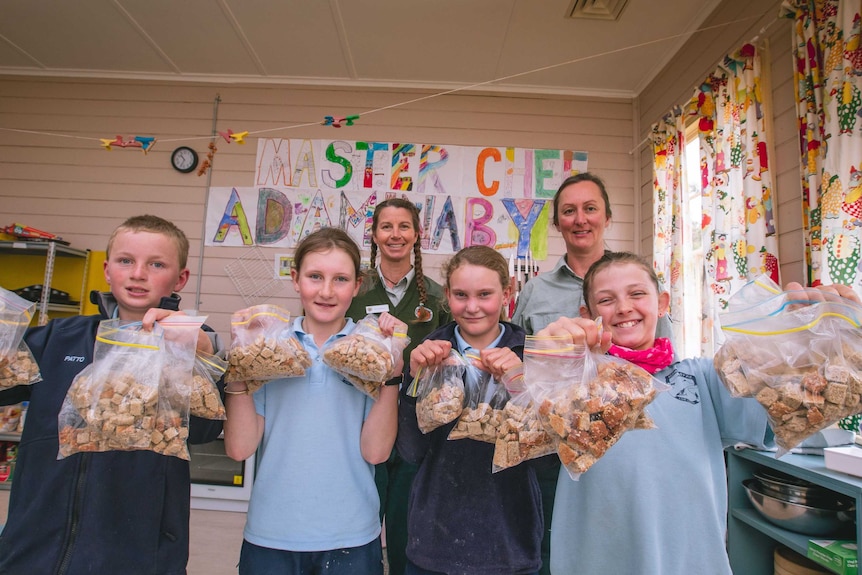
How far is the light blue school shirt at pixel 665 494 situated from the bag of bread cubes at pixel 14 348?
1.17 m

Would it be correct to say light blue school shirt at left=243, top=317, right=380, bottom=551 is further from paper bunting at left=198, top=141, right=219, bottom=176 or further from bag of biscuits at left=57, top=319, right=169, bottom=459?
paper bunting at left=198, top=141, right=219, bottom=176

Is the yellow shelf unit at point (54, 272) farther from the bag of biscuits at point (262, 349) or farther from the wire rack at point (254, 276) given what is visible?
the bag of biscuits at point (262, 349)

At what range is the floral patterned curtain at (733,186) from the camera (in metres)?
2.23

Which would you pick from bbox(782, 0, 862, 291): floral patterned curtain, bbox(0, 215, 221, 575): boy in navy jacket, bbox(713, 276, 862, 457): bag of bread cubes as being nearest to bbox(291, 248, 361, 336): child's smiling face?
bbox(0, 215, 221, 575): boy in navy jacket

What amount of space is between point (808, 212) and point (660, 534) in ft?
5.25

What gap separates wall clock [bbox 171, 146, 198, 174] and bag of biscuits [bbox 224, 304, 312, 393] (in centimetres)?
306

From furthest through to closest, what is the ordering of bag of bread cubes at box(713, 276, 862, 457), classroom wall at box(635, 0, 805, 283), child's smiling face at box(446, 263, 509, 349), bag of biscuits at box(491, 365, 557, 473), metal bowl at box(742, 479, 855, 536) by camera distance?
classroom wall at box(635, 0, 805, 283) → metal bowl at box(742, 479, 855, 536) → child's smiling face at box(446, 263, 509, 349) → bag of biscuits at box(491, 365, 557, 473) → bag of bread cubes at box(713, 276, 862, 457)

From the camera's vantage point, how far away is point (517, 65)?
337 centimetres

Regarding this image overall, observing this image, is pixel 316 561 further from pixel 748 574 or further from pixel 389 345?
pixel 748 574

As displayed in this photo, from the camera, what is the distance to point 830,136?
1.82 meters

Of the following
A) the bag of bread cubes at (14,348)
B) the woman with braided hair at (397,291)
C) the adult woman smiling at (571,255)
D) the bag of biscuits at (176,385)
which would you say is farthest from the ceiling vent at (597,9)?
the bag of bread cubes at (14,348)

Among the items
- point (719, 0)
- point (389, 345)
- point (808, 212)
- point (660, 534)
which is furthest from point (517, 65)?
point (660, 534)

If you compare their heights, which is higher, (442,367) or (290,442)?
(442,367)

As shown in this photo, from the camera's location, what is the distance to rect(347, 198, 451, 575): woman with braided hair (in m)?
1.65
